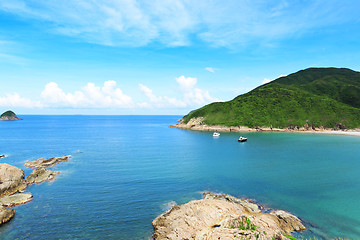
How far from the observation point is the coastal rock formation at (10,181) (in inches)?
1608

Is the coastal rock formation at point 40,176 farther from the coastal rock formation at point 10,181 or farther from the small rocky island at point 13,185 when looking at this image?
the coastal rock formation at point 10,181

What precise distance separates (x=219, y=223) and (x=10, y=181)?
4439cm

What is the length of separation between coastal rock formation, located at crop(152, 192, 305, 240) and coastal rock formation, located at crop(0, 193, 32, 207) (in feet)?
85.1

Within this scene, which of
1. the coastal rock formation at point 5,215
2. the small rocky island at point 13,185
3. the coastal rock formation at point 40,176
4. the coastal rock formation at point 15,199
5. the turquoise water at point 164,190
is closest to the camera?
the turquoise water at point 164,190

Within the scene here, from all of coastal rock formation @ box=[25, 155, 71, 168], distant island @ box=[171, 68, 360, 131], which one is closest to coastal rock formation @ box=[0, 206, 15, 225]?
coastal rock formation @ box=[25, 155, 71, 168]

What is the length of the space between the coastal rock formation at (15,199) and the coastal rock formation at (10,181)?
374 centimetres

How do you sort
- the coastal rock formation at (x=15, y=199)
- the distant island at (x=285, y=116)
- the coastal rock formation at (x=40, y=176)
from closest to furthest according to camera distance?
the coastal rock formation at (x=15, y=199) → the coastal rock formation at (x=40, y=176) → the distant island at (x=285, y=116)

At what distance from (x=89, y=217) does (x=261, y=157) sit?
198ft

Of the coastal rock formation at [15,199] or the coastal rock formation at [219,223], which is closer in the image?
the coastal rock formation at [219,223]

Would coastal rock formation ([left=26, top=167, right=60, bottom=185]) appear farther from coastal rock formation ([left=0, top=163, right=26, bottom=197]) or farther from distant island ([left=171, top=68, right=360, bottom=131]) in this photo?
distant island ([left=171, top=68, right=360, bottom=131])

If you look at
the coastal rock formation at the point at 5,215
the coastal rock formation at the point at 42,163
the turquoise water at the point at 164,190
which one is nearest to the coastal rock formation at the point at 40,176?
the turquoise water at the point at 164,190

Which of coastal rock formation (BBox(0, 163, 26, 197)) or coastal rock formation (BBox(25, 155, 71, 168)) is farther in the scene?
coastal rock formation (BBox(25, 155, 71, 168))

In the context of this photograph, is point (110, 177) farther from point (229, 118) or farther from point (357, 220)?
point (229, 118)

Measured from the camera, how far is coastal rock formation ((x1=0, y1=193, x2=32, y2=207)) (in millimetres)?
35181
